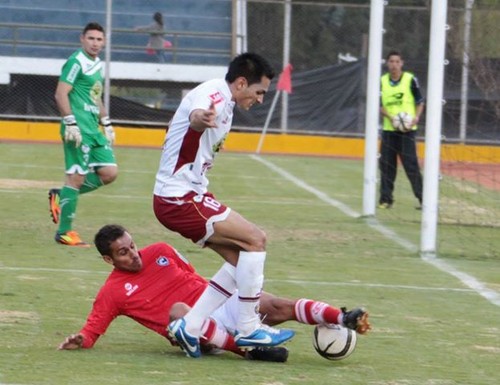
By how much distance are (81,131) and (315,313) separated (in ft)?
17.5

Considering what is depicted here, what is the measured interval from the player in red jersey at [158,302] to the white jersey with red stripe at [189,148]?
41 cm

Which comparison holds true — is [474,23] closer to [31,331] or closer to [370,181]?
[370,181]

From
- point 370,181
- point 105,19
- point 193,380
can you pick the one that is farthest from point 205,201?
point 105,19

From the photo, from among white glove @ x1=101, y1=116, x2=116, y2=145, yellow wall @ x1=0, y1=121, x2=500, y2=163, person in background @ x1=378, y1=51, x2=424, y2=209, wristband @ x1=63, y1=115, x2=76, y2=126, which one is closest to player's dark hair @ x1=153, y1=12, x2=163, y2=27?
yellow wall @ x1=0, y1=121, x2=500, y2=163

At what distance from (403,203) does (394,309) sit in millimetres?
9383

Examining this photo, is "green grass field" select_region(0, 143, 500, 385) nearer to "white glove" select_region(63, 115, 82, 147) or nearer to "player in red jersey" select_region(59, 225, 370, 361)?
"player in red jersey" select_region(59, 225, 370, 361)

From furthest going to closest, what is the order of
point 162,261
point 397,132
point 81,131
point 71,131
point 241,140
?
point 241,140 < point 397,132 < point 81,131 < point 71,131 < point 162,261

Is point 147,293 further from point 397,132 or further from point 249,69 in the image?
point 397,132

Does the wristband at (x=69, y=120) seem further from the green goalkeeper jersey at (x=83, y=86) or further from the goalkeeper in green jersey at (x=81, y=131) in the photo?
the green goalkeeper jersey at (x=83, y=86)

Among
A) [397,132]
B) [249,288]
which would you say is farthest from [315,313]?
[397,132]

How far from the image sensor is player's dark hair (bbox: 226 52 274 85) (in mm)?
6914

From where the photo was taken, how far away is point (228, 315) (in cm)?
703

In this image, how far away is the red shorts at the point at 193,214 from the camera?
6.89 m

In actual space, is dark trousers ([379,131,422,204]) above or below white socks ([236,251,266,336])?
below
